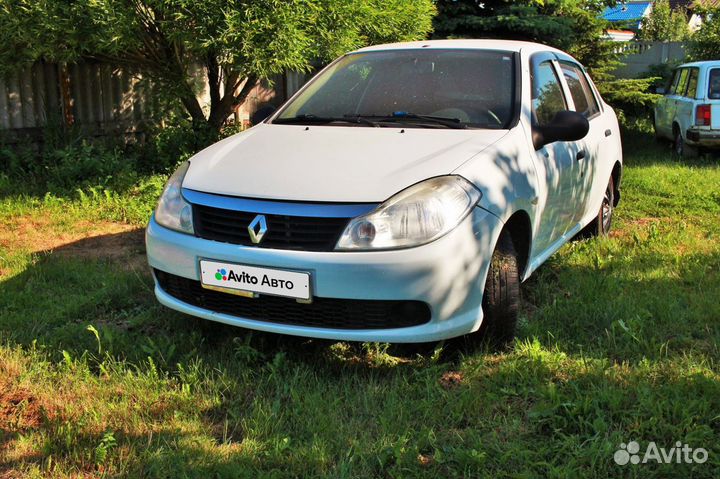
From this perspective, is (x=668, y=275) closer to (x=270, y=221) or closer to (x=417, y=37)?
(x=270, y=221)

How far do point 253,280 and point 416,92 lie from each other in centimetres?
167

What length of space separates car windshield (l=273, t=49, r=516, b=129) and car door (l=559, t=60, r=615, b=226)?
2.76 feet

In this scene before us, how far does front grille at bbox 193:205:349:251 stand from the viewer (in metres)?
2.96

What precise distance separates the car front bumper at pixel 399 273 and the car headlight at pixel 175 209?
0.30 feet

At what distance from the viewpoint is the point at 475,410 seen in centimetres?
291

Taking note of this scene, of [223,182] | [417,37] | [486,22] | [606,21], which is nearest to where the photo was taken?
[223,182]

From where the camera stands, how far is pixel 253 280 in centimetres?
305

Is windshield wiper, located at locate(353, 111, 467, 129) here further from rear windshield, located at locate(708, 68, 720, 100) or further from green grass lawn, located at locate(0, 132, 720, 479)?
rear windshield, located at locate(708, 68, 720, 100)

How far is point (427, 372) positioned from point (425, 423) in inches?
16.4

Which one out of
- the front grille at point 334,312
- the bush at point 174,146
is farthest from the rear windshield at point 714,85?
the front grille at point 334,312

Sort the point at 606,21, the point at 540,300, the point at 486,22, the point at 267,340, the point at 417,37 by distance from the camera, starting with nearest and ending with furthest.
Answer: the point at 267,340
the point at 540,300
the point at 417,37
the point at 486,22
the point at 606,21

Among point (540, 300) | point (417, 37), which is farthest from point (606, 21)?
point (540, 300)

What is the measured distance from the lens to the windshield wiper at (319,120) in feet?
12.9

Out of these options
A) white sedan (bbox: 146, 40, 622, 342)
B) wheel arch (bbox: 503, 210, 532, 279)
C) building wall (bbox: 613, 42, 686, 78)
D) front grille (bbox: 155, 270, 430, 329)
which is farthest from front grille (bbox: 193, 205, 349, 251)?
building wall (bbox: 613, 42, 686, 78)
